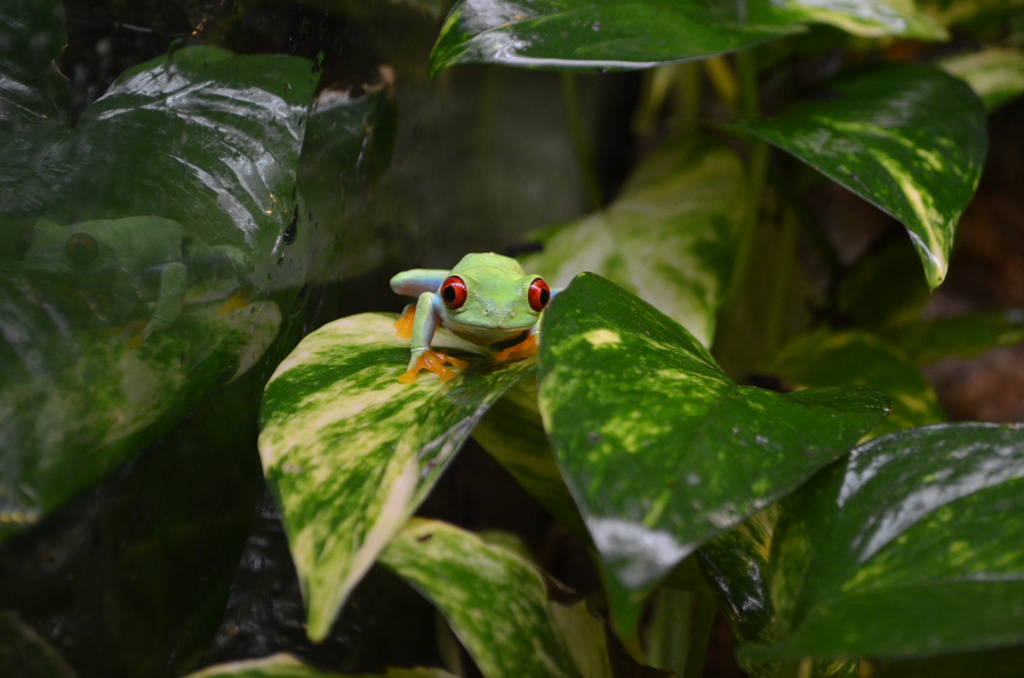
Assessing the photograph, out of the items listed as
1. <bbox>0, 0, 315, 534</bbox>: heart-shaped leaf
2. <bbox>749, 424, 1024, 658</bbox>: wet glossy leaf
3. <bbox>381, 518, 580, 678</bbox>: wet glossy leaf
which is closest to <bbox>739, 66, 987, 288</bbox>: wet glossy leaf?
<bbox>749, 424, 1024, 658</bbox>: wet glossy leaf

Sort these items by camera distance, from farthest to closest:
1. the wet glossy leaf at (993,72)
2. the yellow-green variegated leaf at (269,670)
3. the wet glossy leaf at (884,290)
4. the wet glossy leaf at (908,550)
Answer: the wet glossy leaf at (884,290)
the wet glossy leaf at (993,72)
the yellow-green variegated leaf at (269,670)
the wet glossy leaf at (908,550)

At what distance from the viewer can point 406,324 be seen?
40.1 inches

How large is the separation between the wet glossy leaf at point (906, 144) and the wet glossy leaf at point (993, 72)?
34cm

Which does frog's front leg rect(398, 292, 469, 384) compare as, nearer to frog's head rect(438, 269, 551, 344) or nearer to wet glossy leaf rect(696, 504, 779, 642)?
frog's head rect(438, 269, 551, 344)

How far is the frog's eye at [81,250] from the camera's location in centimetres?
74

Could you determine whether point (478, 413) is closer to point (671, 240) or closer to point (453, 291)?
point (453, 291)

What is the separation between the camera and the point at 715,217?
52.1 inches

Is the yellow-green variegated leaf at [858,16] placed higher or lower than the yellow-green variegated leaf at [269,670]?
higher

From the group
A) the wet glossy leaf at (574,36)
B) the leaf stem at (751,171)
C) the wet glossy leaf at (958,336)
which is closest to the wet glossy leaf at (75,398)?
the wet glossy leaf at (574,36)

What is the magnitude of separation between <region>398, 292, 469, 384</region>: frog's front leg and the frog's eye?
360 mm

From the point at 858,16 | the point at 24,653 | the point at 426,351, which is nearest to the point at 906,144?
the point at 858,16

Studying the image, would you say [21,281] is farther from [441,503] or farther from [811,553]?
[811,553]

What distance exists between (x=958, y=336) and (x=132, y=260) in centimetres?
158

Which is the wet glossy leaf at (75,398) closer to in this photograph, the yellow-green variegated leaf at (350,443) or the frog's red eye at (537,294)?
the yellow-green variegated leaf at (350,443)
